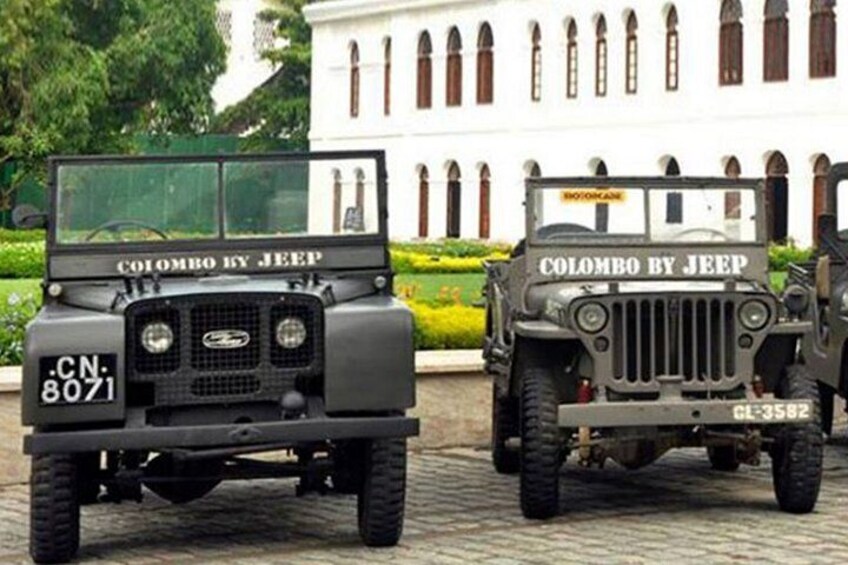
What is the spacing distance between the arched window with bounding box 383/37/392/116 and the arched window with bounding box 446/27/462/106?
242 cm


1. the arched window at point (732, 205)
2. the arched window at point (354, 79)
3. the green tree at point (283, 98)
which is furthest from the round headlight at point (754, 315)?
the green tree at point (283, 98)

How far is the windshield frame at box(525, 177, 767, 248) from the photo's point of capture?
14969 mm

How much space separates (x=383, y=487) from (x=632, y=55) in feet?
125

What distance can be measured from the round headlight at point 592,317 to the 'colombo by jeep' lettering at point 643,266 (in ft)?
3.22

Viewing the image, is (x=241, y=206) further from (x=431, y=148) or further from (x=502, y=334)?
(x=431, y=148)

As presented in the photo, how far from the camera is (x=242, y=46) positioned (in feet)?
270

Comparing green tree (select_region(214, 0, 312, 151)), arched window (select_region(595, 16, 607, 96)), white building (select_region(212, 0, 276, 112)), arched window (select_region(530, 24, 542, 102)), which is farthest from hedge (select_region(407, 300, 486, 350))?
white building (select_region(212, 0, 276, 112))

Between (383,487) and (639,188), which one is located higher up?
(639,188)

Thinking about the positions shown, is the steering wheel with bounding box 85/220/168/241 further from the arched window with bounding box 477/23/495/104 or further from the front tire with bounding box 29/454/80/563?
the arched window with bounding box 477/23/495/104

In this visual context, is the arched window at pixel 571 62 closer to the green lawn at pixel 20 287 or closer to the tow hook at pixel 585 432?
the green lawn at pixel 20 287

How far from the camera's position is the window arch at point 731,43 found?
1857 inches

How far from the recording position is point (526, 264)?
1497 centimetres

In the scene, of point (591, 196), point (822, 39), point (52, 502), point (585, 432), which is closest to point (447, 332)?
point (591, 196)

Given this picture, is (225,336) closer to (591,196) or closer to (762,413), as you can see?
(762,413)
